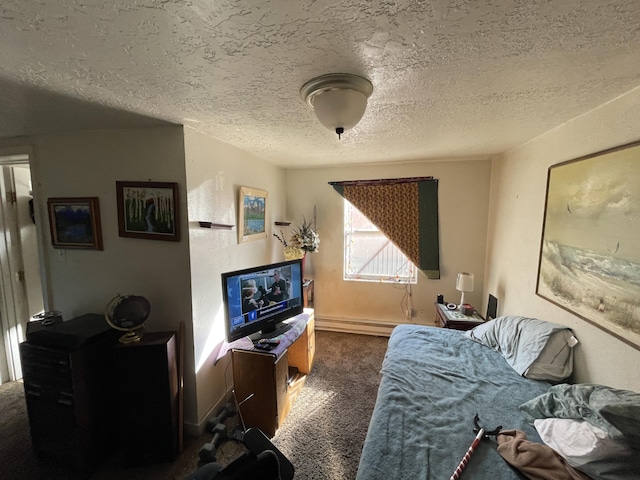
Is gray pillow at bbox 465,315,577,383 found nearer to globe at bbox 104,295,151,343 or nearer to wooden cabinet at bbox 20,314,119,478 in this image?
globe at bbox 104,295,151,343

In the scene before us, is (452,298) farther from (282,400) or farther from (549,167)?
(282,400)

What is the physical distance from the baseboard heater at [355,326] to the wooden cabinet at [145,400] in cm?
218

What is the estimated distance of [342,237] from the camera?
3.50 metres

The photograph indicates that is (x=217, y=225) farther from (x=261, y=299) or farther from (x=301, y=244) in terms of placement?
(x=301, y=244)

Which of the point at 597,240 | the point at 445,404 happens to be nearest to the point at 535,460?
the point at 445,404

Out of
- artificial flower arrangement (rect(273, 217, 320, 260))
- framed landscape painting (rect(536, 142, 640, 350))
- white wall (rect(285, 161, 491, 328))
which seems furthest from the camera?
artificial flower arrangement (rect(273, 217, 320, 260))

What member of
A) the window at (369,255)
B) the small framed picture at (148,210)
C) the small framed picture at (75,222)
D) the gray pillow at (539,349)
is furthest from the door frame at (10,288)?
the gray pillow at (539,349)

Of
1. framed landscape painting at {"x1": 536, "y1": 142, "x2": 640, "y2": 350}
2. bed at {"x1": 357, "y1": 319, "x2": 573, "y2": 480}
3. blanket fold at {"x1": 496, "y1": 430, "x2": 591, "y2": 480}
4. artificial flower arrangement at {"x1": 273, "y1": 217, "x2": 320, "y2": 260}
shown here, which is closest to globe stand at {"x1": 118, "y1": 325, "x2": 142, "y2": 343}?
bed at {"x1": 357, "y1": 319, "x2": 573, "y2": 480}

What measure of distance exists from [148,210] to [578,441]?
2613 millimetres

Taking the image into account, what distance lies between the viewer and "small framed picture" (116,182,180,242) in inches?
70.6

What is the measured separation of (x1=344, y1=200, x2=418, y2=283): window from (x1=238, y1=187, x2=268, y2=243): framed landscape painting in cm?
116

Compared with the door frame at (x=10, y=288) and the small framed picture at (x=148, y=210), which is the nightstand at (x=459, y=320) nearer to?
the small framed picture at (x=148, y=210)

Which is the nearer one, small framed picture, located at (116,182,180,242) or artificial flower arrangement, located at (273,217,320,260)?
small framed picture, located at (116,182,180,242)

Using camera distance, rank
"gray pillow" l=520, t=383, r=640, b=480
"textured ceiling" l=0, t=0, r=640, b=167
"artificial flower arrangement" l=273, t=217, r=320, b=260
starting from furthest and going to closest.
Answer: "artificial flower arrangement" l=273, t=217, r=320, b=260 < "gray pillow" l=520, t=383, r=640, b=480 < "textured ceiling" l=0, t=0, r=640, b=167
